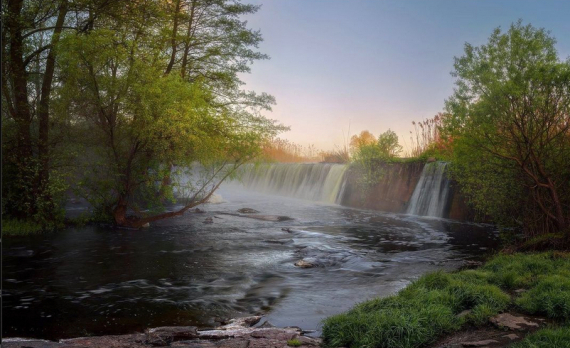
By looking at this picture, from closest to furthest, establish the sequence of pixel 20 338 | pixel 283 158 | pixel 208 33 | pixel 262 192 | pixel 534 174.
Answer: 1. pixel 20 338
2. pixel 534 174
3. pixel 208 33
4. pixel 262 192
5. pixel 283 158

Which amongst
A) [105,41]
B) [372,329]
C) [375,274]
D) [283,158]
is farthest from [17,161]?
[283,158]

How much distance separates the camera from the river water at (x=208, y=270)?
23.2 ft

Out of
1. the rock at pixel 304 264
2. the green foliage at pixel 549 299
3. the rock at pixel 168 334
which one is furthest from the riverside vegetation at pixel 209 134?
the rock at pixel 304 264

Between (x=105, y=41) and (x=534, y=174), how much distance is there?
43.8 ft

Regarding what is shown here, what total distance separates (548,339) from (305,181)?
1101 inches

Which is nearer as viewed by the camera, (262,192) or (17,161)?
(17,161)

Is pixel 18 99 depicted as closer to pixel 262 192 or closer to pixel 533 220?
pixel 533 220

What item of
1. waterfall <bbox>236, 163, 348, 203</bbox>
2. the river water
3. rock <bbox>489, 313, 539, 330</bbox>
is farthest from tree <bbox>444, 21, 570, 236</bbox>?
waterfall <bbox>236, 163, 348, 203</bbox>

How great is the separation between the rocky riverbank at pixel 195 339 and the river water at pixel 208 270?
486 millimetres

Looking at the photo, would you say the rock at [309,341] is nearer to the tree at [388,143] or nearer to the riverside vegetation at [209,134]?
the riverside vegetation at [209,134]

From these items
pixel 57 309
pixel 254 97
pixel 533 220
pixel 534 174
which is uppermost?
pixel 254 97

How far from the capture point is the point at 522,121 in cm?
1035

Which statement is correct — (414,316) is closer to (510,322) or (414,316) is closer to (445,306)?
(445,306)

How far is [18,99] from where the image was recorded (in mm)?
14750
